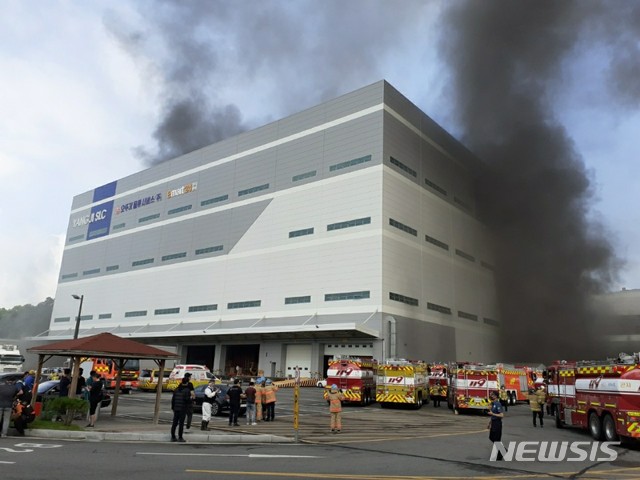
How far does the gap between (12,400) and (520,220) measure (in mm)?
66127

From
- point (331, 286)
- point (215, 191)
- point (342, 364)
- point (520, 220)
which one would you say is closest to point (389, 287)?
point (331, 286)

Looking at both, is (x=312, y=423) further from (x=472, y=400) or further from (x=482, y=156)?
(x=482, y=156)

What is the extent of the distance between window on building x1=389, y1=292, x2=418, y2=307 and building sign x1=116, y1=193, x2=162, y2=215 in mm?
38306

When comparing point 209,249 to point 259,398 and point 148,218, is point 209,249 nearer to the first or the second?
point 148,218

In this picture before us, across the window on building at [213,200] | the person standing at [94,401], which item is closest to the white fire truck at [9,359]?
the window on building at [213,200]

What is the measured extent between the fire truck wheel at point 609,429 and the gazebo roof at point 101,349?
1353 cm

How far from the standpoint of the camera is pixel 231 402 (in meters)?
17.3

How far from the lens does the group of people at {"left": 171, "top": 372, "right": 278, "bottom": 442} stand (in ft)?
44.0

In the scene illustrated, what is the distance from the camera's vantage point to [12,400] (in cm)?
1374

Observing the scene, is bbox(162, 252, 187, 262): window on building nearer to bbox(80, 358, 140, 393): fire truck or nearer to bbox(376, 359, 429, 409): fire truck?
bbox(80, 358, 140, 393): fire truck

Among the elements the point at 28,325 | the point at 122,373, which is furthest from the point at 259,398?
the point at 28,325

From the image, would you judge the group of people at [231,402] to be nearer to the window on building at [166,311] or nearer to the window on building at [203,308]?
the window on building at [203,308]

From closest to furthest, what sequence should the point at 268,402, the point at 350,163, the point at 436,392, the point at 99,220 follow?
the point at 268,402 < the point at 436,392 < the point at 350,163 < the point at 99,220

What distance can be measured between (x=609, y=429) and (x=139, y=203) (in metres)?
68.1
